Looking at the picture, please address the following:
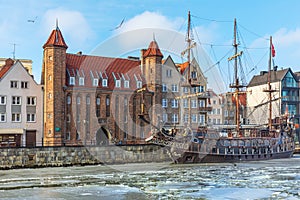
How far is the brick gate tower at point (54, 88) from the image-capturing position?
185 ft

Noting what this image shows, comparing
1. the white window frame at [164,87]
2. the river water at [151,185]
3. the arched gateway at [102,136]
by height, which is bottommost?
the river water at [151,185]

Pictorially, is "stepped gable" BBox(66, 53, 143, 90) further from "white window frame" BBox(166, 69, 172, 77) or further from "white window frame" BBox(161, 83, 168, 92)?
"white window frame" BBox(166, 69, 172, 77)

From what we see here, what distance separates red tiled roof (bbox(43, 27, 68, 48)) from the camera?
5825 cm

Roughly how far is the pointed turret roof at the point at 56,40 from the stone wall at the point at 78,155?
54.3 feet

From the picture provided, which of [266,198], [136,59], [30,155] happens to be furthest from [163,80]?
[266,198]

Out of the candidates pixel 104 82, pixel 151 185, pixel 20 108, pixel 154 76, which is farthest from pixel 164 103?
pixel 151 185

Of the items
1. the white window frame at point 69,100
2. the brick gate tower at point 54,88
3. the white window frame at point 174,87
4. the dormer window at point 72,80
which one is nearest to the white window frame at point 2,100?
the brick gate tower at point 54,88

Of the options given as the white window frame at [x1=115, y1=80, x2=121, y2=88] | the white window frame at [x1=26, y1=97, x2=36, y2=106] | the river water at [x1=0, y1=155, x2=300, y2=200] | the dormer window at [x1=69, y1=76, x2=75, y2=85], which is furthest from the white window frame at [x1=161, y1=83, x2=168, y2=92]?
the river water at [x1=0, y1=155, x2=300, y2=200]

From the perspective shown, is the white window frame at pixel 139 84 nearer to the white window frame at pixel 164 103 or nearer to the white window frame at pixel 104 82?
the white window frame at pixel 164 103

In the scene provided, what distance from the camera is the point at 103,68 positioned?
65.5 m

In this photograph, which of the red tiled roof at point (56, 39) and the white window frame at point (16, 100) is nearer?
the white window frame at point (16, 100)

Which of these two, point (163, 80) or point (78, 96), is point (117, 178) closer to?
point (78, 96)

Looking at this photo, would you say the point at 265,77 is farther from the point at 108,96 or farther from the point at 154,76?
the point at 108,96

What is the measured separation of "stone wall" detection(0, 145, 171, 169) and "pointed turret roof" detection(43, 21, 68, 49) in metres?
16.5
